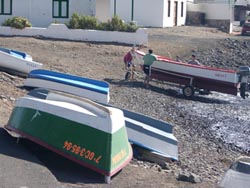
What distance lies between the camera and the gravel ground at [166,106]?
10.9 metres

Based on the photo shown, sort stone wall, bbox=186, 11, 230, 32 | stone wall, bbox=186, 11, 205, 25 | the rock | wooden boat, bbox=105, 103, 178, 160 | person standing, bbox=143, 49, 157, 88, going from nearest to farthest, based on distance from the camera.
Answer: the rock
wooden boat, bbox=105, 103, 178, 160
person standing, bbox=143, 49, 157, 88
stone wall, bbox=186, 11, 230, 32
stone wall, bbox=186, 11, 205, 25

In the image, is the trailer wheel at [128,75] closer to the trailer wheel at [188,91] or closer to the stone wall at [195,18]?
the trailer wheel at [188,91]

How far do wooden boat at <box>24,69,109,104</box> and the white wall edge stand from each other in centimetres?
1598

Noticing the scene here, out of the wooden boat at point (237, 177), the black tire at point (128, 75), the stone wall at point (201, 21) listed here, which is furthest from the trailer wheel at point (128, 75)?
the stone wall at point (201, 21)

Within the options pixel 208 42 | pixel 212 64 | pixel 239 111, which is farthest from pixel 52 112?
pixel 208 42

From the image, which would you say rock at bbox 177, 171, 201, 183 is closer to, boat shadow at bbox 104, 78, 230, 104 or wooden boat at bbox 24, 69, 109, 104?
wooden boat at bbox 24, 69, 109, 104

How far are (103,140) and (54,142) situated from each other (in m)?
0.86

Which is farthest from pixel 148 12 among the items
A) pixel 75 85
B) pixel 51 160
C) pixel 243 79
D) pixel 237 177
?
pixel 237 177

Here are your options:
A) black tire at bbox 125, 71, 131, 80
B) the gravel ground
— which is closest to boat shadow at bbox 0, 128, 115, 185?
the gravel ground

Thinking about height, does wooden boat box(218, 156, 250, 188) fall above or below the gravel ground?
above

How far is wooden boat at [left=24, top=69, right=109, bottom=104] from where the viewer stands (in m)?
14.5

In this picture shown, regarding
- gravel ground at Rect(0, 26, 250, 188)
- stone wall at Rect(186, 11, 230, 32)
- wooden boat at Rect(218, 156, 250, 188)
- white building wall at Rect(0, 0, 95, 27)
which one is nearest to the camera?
wooden boat at Rect(218, 156, 250, 188)

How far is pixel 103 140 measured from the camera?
10039 millimetres

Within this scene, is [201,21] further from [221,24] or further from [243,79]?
[243,79]
